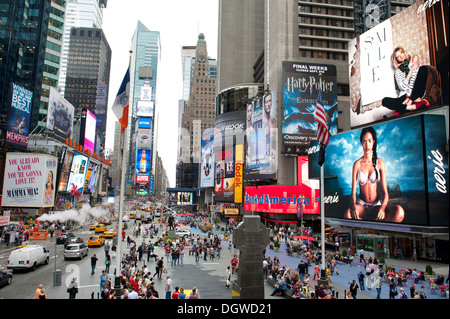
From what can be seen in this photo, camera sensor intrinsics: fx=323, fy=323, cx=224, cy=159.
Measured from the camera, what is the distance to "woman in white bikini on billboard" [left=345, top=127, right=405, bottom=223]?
3199 centimetres

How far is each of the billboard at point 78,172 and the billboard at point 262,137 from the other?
1484 inches

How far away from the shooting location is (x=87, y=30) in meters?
199

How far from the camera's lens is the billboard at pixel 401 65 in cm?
3353

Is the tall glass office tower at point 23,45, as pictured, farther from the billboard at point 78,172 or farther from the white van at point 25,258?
the white van at point 25,258

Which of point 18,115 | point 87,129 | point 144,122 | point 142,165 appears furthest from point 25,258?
point 144,122

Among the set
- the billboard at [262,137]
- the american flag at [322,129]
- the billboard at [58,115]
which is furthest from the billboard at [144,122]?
the american flag at [322,129]

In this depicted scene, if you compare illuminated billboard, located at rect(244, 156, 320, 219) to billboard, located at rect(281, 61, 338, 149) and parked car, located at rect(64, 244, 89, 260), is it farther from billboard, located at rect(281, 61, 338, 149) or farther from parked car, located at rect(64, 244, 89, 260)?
parked car, located at rect(64, 244, 89, 260)

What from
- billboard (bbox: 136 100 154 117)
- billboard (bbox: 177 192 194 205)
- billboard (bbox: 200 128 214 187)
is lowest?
billboard (bbox: 177 192 194 205)

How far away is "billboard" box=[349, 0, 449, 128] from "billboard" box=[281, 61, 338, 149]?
16.8 meters

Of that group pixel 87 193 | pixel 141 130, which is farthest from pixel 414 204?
pixel 141 130

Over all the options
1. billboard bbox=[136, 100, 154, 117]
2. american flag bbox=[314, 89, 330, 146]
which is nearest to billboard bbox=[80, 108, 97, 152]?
billboard bbox=[136, 100, 154, 117]

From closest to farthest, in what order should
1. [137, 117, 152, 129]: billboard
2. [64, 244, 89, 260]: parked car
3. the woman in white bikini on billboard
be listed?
Answer: 1. [64, 244, 89, 260]: parked car
2. the woman in white bikini on billboard
3. [137, 117, 152, 129]: billboard

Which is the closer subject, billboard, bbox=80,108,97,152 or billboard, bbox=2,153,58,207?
billboard, bbox=2,153,58,207

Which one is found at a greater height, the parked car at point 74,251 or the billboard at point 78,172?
the billboard at point 78,172
